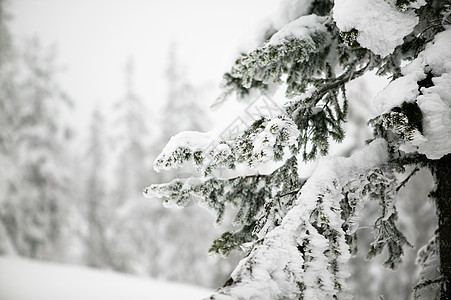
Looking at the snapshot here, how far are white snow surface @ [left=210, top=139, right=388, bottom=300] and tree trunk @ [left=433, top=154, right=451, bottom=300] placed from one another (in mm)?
1163

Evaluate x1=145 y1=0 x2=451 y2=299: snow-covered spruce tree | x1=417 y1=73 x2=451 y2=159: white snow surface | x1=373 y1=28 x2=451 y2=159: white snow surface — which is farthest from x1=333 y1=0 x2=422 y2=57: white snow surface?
x1=417 y1=73 x2=451 y2=159: white snow surface

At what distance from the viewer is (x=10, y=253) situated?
14.4m

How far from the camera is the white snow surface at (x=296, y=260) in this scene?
1.64 metres

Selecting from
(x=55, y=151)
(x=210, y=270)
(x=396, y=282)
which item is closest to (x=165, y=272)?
(x=210, y=270)

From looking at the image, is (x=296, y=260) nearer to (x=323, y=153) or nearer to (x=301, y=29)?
(x=323, y=153)

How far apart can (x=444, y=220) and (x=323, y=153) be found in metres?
1.13

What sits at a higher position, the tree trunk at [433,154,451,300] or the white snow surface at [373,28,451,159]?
the white snow surface at [373,28,451,159]

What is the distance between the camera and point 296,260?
1.79m

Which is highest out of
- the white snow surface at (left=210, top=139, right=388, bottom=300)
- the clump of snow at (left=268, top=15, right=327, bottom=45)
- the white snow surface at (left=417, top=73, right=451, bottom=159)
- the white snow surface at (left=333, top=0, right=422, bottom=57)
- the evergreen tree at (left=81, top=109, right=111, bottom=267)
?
the evergreen tree at (left=81, top=109, right=111, bottom=267)

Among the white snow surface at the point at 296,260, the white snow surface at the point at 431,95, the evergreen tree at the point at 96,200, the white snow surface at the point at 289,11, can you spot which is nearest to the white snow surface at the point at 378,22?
the white snow surface at the point at 431,95

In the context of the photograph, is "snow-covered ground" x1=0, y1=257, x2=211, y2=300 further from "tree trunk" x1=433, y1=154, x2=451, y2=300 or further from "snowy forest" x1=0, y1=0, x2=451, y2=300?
"tree trunk" x1=433, y1=154, x2=451, y2=300

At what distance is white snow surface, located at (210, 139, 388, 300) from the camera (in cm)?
164

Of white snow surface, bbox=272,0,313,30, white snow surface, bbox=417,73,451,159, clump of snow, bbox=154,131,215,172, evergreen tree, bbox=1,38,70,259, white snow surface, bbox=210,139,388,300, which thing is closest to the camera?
white snow surface, bbox=210,139,388,300

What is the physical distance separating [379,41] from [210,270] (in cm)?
1993
